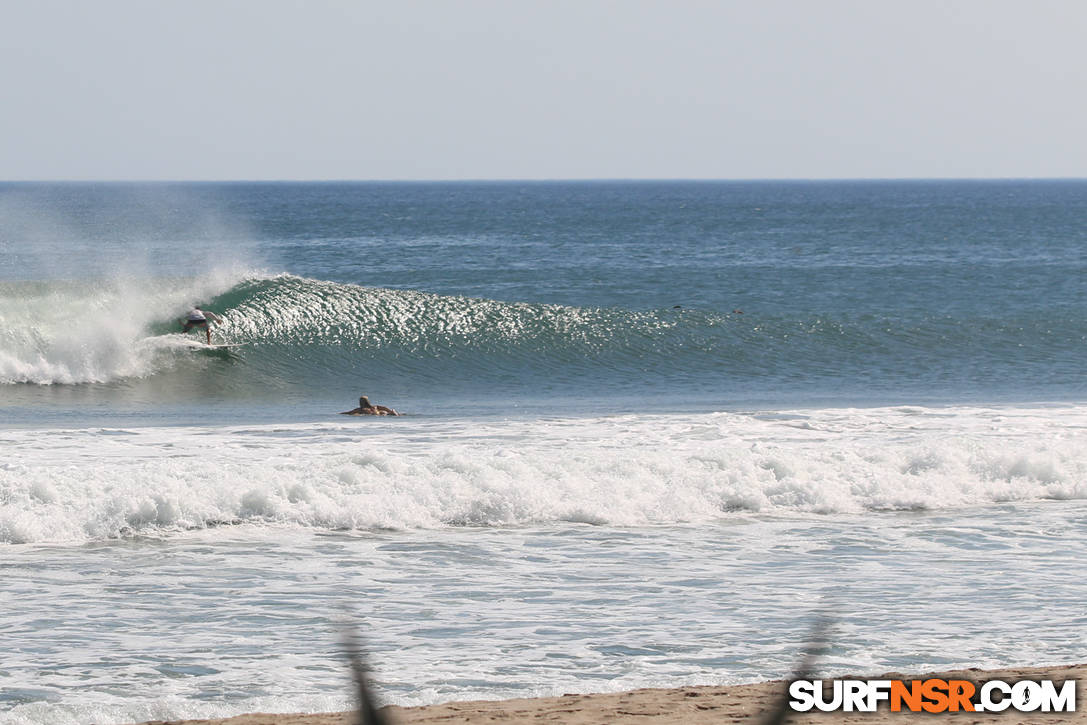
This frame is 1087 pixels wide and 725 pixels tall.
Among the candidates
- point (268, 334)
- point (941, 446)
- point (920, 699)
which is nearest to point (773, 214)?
point (268, 334)

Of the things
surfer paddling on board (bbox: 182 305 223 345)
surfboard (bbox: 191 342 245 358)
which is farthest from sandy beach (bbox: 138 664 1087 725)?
surfer paddling on board (bbox: 182 305 223 345)

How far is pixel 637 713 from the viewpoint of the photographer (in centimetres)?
620

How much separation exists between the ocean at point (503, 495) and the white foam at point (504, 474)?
0.04m

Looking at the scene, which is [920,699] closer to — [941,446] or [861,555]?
[861,555]

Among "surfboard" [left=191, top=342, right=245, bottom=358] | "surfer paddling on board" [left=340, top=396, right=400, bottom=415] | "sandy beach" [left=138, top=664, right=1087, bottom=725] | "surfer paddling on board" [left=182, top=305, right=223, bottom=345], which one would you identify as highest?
"surfer paddling on board" [left=182, top=305, right=223, bottom=345]

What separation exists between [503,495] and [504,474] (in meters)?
0.49

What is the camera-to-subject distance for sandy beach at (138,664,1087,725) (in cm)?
610

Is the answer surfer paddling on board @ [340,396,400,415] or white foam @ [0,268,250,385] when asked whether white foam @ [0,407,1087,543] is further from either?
white foam @ [0,268,250,385]

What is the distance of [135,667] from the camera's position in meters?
7.05

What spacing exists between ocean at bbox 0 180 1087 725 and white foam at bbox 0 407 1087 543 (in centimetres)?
4

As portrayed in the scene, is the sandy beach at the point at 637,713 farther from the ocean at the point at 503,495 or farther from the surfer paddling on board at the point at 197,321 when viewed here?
the surfer paddling on board at the point at 197,321

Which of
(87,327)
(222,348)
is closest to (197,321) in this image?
(222,348)

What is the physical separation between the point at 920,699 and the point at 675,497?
5.39m

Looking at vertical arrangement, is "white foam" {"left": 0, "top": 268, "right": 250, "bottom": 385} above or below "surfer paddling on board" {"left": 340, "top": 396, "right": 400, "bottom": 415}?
above
